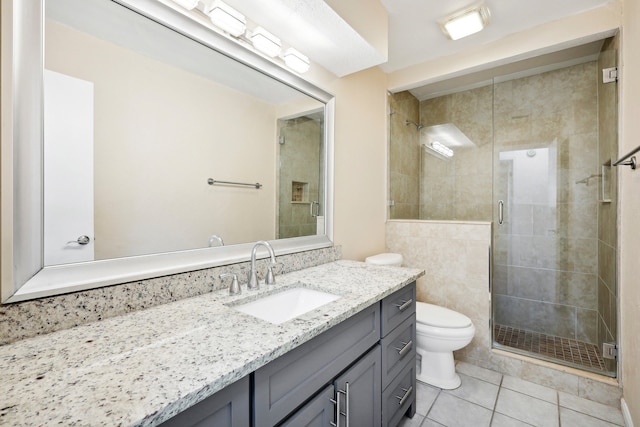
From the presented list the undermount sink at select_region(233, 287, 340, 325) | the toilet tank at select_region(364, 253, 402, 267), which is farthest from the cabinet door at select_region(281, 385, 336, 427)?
the toilet tank at select_region(364, 253, 402, 267)

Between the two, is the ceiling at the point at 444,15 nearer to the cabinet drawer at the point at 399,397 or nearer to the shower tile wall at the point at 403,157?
the shower tile wall at the point at 403,157

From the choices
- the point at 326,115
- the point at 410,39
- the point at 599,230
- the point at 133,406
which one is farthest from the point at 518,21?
the point at 133,406

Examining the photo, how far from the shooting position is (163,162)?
1.09 m

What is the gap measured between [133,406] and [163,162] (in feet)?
2.77

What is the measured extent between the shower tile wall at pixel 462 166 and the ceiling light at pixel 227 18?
2.36 metres

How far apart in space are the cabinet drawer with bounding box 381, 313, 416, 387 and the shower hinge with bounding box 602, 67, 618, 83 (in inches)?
77.3

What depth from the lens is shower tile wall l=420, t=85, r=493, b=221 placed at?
2.81 meters

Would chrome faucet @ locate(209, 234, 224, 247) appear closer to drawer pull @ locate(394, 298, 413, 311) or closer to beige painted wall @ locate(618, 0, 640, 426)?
drawer pull @ locate(394, 298, 413, 311)

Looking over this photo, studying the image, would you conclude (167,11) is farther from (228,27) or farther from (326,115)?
(326,115)

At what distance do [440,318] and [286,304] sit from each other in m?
1.18

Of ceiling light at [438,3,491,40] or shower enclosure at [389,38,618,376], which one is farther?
shower enclosure at [389,38,618,376]

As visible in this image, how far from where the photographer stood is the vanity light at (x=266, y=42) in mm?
1337

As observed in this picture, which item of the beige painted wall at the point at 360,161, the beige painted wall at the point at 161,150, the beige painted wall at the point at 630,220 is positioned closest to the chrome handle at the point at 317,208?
the beige painted wall at the point at 360,161

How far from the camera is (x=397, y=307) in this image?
1.41 meters
